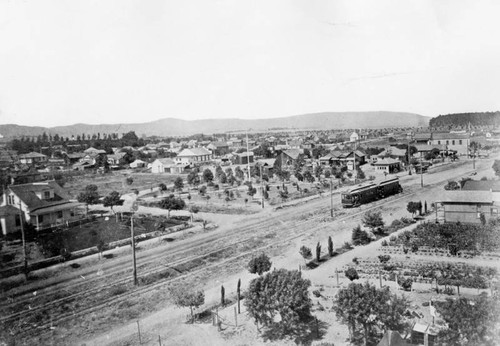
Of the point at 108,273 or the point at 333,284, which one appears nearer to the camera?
the point at 333,284

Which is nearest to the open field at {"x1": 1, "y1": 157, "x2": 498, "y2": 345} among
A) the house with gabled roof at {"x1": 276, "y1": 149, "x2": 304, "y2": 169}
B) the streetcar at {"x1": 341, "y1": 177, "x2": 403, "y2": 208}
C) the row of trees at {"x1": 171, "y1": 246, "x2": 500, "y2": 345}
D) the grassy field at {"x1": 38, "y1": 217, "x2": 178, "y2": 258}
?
the streetcar at {"x1": 341, "y1": 177, "x2": 403, "y2": 208}

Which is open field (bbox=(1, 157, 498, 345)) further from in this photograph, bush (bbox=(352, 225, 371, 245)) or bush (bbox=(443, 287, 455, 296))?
bush (bbox=(443, 287, 455, 296))

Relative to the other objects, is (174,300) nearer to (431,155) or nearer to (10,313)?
(10,313)

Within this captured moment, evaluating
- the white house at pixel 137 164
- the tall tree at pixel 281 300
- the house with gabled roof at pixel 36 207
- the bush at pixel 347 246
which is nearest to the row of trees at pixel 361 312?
the tall tree at pixel 281 300

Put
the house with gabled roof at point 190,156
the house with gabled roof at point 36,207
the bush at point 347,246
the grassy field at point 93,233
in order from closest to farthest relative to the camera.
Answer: the bush at point 347,246
the grassy field at point 93,233
the house with gabled roof at point 36,207
the house with gabled roof at point 190,156

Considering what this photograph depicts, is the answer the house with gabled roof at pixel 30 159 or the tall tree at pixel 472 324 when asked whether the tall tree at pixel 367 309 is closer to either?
the tall tree at pixel 472 324

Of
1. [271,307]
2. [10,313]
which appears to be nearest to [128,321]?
[10,313]
